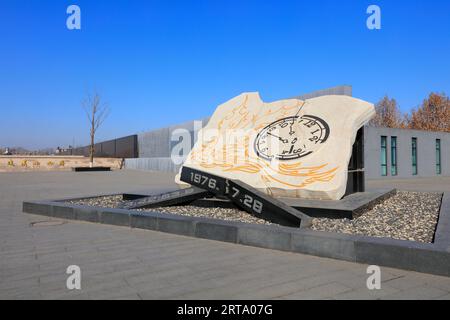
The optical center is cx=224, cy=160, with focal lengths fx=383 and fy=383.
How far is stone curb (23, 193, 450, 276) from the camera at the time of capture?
13.7 ft

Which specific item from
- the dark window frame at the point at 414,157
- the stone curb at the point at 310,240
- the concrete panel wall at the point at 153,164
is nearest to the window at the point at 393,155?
the dark window frame at the point at 414,157

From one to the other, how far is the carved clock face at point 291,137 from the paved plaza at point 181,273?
3781mm

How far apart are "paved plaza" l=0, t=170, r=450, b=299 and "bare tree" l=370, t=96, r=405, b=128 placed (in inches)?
2224

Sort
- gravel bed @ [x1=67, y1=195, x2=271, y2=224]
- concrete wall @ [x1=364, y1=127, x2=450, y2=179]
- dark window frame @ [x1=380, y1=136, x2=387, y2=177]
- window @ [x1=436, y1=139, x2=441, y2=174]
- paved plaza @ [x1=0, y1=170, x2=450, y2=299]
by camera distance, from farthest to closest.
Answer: window @ [x1=436, y1=139, x2=441, y2=174] < dark window frame @ [x1=380, y1=136, x2=387, y2=177] < concrete wall @ [x1=364, y1=127, x2=450, y2=179] < gravel bed @ [x1=67, y1=195, x2=271, y2=224] < paved plaza @ [x1=0, y1=170, x2=450, y2=299]

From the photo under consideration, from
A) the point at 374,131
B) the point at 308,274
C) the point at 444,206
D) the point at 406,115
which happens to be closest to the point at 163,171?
the point at 374,131

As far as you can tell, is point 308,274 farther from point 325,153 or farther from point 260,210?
point 325,153

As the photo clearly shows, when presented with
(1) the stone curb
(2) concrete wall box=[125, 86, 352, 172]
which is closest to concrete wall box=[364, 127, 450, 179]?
(2) concrete wall box=[125, 86, 352, 172]

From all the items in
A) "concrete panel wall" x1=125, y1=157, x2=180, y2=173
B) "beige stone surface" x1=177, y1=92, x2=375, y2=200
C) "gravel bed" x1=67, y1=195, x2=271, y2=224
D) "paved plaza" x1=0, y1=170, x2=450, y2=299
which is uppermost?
"beige stone surface" x1=177, y1=92, x2=375, y2=200

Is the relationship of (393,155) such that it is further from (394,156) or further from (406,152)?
(406,152)

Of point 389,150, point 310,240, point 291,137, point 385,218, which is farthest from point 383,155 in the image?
point 310,240

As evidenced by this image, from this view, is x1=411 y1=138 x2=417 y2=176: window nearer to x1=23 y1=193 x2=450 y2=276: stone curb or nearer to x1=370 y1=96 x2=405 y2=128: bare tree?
x1=23 y1=193 x2=450 y2=276: stone curb

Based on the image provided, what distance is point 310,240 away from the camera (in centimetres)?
492

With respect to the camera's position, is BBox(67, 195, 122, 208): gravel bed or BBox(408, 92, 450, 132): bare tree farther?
BBox(408, 92, 450, 132): bare tree

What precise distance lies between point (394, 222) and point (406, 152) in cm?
2241
